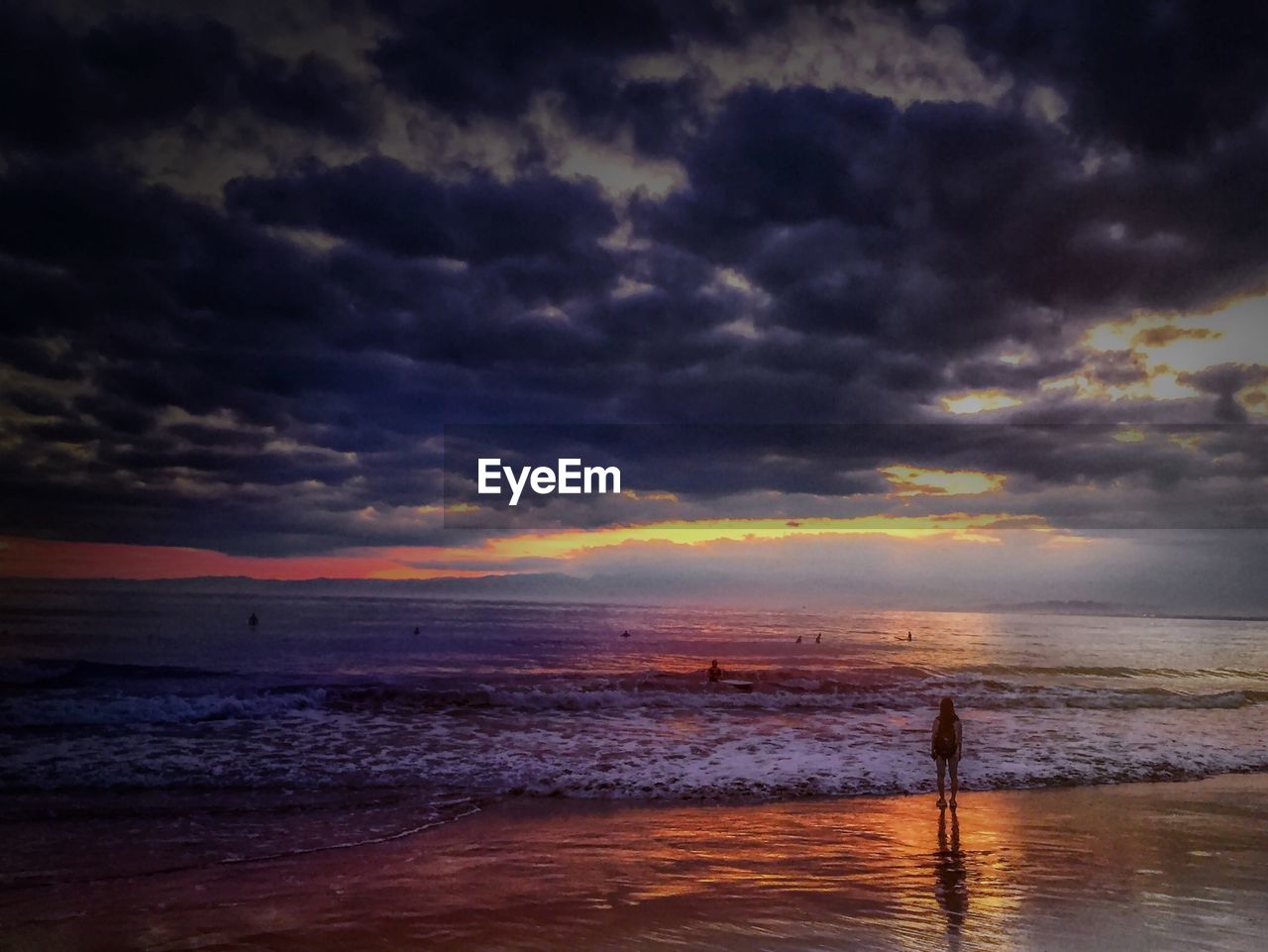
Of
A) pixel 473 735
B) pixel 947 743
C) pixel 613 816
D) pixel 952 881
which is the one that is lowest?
pixel 473 735

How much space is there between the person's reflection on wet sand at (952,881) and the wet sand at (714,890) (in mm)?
34

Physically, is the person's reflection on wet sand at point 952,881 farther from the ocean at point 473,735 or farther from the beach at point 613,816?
the ocean at point 473,735

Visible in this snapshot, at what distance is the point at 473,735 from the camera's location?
2348cm

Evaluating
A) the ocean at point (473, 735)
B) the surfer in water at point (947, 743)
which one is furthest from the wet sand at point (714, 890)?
the ocean at point (473, 735)

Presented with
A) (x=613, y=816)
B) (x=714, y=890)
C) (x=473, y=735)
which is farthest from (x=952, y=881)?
(x=473, y=735)

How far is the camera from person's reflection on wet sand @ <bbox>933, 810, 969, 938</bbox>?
30.7 ft

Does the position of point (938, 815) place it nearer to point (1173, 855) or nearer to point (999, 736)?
point (1173, 855)

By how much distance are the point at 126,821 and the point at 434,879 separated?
6907 millimetres

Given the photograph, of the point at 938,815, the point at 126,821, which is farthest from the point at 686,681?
the point at 126,821

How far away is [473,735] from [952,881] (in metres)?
15.6

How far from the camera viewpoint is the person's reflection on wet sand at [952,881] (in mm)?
9344

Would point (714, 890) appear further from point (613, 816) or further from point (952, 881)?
point (613, 816)

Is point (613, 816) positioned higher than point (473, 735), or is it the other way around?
point (613, 816)

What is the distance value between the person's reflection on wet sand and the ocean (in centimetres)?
438
